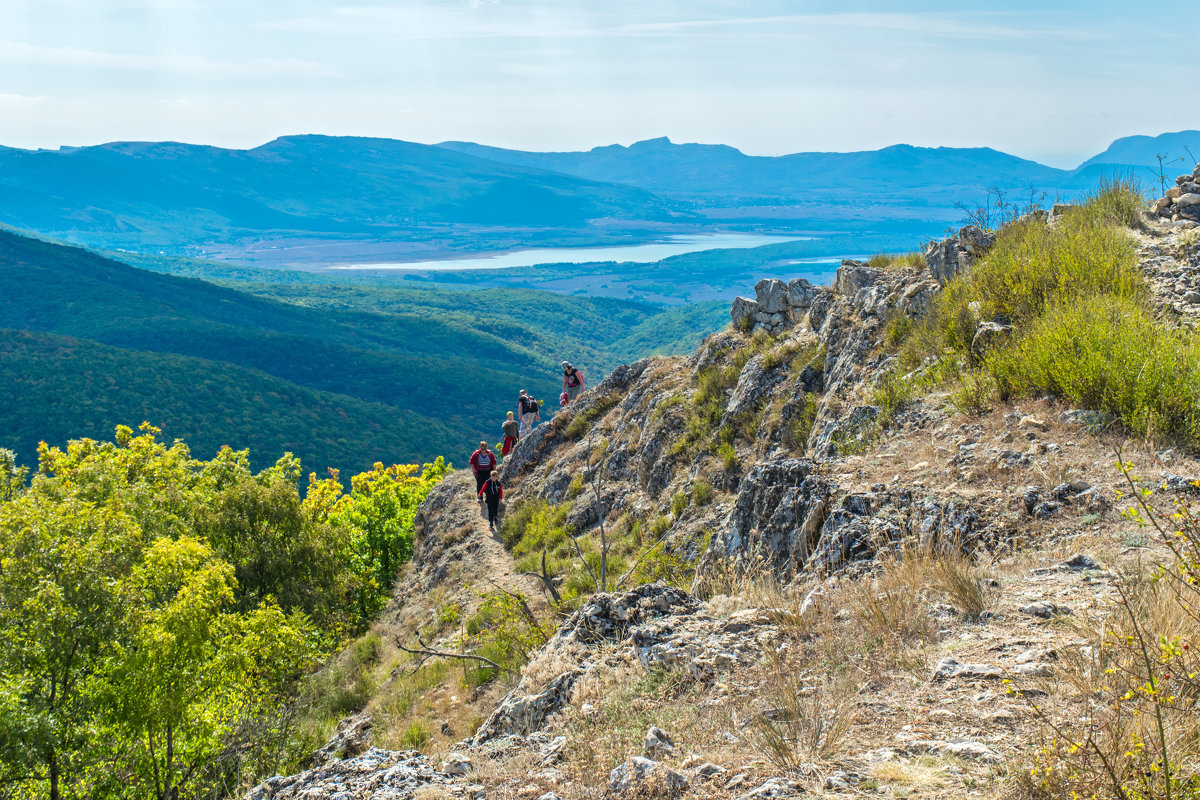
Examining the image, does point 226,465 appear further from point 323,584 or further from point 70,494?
point 323,584

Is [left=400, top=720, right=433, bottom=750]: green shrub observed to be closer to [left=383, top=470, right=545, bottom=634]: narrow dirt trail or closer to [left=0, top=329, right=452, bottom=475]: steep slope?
[left=383, top=470, right=545, bottom=634]: narrow dirt trail

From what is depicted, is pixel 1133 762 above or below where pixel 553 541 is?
above

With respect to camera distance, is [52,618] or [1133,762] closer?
[1133,762]

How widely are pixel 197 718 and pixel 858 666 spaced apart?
1315cm

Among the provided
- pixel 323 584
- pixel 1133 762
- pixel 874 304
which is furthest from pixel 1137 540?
pixel 323 584

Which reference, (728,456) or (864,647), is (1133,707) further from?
(728,456)

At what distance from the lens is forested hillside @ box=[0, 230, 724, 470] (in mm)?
99250

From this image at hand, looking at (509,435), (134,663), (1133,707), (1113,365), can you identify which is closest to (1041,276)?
(1113,365)

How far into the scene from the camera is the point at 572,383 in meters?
27.3

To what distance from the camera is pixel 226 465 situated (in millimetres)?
31891

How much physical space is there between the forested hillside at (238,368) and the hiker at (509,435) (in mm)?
82288

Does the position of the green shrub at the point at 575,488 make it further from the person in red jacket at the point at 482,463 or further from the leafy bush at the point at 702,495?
the leafy bush at the point at 702,495

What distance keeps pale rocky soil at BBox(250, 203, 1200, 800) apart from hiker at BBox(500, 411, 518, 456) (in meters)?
15.5

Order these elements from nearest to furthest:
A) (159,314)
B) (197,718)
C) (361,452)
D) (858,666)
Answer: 1. (858,666)
2. (197,718)
3. (361,452)
4. (159,314)
